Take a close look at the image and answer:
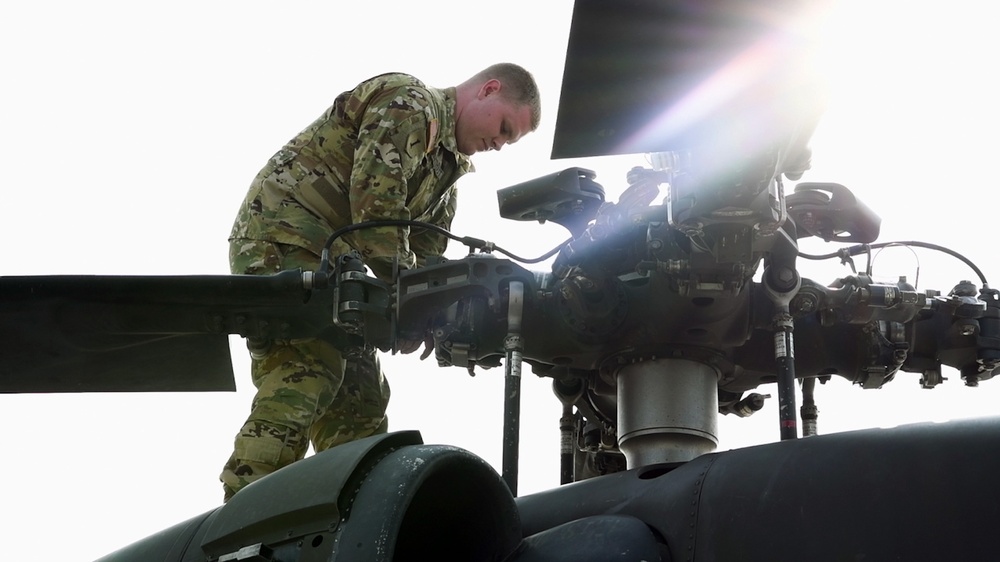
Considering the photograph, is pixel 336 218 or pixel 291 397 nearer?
pixel 291 397

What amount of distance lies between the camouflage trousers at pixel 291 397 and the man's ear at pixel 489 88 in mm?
1014

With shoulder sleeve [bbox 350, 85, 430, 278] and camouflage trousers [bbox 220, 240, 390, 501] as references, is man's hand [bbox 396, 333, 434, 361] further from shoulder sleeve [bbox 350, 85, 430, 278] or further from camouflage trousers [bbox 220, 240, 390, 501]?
camouflage trousers [bbox 220, 240, 390, 501]

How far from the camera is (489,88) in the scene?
17.5ft

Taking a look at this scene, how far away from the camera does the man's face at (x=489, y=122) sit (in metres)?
5.27

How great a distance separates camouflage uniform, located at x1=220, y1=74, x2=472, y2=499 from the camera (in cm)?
448

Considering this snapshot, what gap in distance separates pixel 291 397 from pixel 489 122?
1.44 m

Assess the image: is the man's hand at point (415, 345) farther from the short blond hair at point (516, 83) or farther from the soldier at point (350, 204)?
the short blond hair at point (516, 83)

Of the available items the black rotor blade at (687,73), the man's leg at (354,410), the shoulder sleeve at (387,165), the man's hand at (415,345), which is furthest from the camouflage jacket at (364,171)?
the black rotor blade at (687,73)

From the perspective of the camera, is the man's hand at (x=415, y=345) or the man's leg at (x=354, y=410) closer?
the man's hand at (x=415, y=345)

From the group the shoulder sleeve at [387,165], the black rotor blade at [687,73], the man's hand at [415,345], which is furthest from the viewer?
the shoulder sleeve at [387,165]

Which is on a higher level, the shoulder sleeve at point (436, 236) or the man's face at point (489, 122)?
the man's face at point (489, 122)

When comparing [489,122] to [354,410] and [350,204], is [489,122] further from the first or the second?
[354,410]

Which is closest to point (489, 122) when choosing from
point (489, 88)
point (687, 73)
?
point (489, 88)

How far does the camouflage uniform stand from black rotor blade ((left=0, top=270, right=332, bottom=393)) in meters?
0.26
